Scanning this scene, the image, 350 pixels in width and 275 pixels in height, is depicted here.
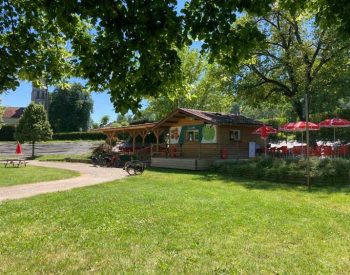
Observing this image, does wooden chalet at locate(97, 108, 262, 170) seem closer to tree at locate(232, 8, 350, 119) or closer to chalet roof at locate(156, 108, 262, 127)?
chalet roof at locate(156, 108, 262, 127)

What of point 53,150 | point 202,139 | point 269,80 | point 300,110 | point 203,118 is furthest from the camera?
point 53,150

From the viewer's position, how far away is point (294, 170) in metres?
16.8

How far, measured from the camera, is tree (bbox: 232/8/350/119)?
26781 millimetres

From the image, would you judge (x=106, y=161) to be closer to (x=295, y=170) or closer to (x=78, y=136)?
(x=295, y=170)

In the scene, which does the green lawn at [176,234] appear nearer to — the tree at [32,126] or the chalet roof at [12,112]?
the tree at [32,126]

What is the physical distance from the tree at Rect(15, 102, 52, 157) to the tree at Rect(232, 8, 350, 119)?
21.2m

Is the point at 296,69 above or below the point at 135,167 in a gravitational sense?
above

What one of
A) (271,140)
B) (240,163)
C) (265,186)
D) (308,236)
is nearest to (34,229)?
(308,236)

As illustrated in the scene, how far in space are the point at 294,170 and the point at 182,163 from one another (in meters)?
9.48

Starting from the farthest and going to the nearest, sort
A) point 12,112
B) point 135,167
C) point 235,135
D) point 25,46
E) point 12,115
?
1. point 12,112
2. point 12,115
3. point 235,135
4. point 135,167
5. point 25,46

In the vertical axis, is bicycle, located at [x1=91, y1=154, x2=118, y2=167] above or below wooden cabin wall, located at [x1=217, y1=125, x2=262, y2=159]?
below

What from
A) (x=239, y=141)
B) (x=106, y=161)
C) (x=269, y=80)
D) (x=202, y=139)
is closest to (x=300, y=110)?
(x=269, y=80)

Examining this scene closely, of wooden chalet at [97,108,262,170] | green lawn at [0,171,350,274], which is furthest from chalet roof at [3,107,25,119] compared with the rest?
green lawn at [0,171,350,274]

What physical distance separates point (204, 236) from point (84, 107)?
77.6 metres
